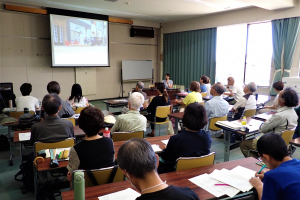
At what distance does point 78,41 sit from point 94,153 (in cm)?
709

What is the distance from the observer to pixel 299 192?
1183 millimetres

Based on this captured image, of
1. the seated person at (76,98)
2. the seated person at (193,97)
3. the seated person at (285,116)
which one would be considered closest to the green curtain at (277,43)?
the seated person at (193,97)

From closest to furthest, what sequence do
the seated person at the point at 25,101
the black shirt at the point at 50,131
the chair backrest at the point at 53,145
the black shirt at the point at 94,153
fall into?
the black shirt at the point at 94,153 < the chair backrest at the point at 53,145 < the black shirt at the point at 50,131 < the seated person at the point at 25,101

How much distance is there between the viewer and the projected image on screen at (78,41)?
7.49 metres

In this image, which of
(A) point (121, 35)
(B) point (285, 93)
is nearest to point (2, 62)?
(A) point (121, 35)

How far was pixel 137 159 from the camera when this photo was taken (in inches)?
42.1

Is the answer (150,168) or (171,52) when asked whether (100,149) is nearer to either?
(150,168)

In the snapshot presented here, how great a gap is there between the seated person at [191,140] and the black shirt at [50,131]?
1.16 meters

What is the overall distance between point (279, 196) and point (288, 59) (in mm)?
6437

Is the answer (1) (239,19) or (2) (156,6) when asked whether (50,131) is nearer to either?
(2) (156,6)

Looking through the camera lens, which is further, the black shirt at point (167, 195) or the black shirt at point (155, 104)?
the black shirt at point (155, 104)

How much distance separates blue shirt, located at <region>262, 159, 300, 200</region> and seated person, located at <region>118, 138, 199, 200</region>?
0.51 meters

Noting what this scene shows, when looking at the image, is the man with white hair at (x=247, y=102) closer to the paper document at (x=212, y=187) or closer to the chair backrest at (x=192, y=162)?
the chair backrest at (x=192, y=162)

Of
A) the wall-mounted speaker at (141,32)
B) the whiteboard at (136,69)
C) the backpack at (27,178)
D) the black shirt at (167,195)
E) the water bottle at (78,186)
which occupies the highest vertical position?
the wall-mounted speaker at (141,32)
